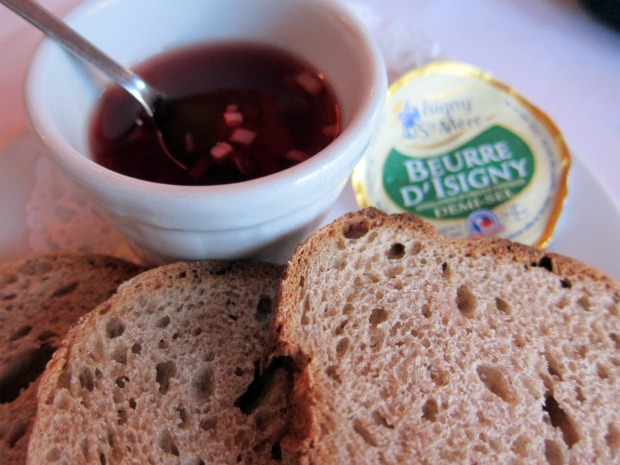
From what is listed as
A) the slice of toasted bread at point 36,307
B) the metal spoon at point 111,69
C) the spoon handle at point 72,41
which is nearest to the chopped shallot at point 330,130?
the metal spoon at point 111,69

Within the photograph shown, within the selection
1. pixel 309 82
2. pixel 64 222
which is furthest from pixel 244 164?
pixel 64 222

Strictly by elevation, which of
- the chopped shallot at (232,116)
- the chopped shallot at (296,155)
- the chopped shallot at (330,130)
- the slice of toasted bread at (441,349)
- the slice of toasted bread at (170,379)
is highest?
the chopped shallot at (330,130)

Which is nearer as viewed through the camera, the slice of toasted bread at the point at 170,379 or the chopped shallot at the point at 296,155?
the slice of toasted bread at the point at 170,379

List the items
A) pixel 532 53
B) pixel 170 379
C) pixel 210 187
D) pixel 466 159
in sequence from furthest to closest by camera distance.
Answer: pixel 532 53 < pixel 466 159 < pixel 170 379 < pixel 210 187

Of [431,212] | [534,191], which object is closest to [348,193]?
[431,212]

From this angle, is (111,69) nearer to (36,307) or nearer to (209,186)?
(209,186)

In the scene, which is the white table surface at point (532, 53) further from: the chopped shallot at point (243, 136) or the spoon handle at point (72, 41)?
the chopped shallot at point (243, 136)

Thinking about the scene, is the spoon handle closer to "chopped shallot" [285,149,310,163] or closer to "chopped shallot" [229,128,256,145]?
"chopped shallot" [229,128,256,145]
